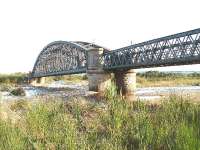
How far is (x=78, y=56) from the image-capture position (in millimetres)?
91438

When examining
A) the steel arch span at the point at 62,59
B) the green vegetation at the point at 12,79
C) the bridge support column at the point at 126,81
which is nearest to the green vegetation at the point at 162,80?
the steel arch span at the point at 62,59

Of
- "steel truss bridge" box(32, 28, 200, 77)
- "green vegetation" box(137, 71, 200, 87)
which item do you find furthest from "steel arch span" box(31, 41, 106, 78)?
"green vegetation" box(137, 71, 200, 87)

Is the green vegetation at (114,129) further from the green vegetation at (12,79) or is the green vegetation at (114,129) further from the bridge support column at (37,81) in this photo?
the bridge support column at (37,81)

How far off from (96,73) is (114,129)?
64.2 meters

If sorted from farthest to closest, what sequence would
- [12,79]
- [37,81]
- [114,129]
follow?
[12,79] < [37,81] < [114,129]

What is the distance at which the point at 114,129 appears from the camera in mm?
12531

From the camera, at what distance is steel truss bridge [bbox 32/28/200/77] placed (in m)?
48.6

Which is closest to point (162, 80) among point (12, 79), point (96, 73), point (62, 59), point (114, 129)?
point (62, 59)

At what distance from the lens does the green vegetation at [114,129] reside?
441 inches

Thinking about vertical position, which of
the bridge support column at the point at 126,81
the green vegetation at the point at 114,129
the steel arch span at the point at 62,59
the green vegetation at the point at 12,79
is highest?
the steel arch span at the point at 62,59

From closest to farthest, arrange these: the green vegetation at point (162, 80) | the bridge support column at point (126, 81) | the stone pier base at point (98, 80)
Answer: the bridge support column at point (126, 81) < the stone pier base at point (98, 80) < the green vegetation at point (162, 80)

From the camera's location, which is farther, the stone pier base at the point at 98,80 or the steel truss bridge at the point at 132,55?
the stone pier base at the point at 98,80

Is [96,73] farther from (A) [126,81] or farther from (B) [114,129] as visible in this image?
(B) [114,129]

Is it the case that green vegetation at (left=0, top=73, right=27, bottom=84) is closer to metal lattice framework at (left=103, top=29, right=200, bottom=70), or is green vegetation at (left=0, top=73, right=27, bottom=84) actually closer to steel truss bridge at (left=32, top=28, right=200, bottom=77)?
steel truss bridge at (left=32, top=28, right=200, bottom=77)
